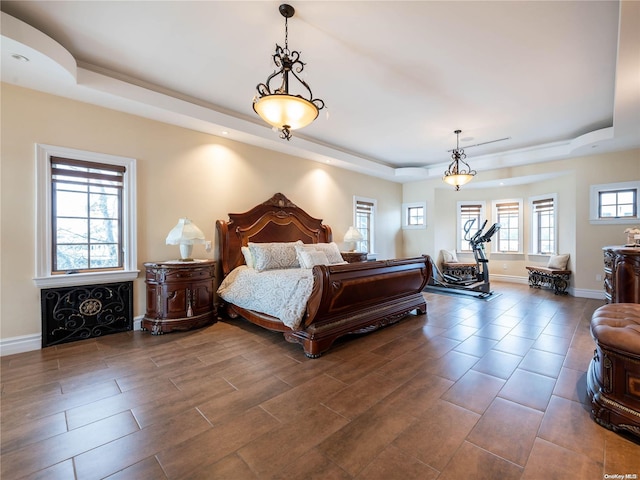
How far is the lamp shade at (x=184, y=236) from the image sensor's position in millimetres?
3775

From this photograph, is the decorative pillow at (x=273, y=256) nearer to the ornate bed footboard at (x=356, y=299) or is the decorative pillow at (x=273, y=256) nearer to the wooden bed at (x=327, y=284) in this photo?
the wooden bed at (x=327, y=284)

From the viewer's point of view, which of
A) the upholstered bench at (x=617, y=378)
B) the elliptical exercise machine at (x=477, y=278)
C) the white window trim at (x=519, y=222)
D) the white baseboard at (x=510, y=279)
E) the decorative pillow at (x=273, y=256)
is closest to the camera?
the upholstered bench at (x=617, y=378)

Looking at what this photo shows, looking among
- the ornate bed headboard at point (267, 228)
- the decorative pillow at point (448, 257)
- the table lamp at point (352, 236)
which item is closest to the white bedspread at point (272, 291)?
the ornate bed headboard at point (267, 228)

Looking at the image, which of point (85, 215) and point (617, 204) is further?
point (617, 204)

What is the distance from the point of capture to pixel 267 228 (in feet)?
→ 16.9

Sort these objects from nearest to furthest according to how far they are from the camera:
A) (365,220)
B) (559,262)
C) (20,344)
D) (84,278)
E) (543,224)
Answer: (20,344)
(84,278)
(559,262)
(543,224)
(365,220)

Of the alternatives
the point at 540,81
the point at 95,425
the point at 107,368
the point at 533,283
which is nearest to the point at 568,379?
the point at 540,81

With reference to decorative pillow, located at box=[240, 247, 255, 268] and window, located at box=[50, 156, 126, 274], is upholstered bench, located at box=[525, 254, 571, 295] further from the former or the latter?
window, located at box=[50, 156, 126, 274]

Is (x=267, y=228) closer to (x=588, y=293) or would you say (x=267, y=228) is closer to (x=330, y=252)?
(x=330, y=252)

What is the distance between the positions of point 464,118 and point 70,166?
5.53m

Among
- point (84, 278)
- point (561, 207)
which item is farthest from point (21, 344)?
point (561, 207)

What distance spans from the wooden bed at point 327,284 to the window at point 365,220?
69.3 inches

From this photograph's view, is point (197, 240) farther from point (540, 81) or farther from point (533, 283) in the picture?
point (533, 283)

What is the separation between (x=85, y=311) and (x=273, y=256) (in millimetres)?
2393
